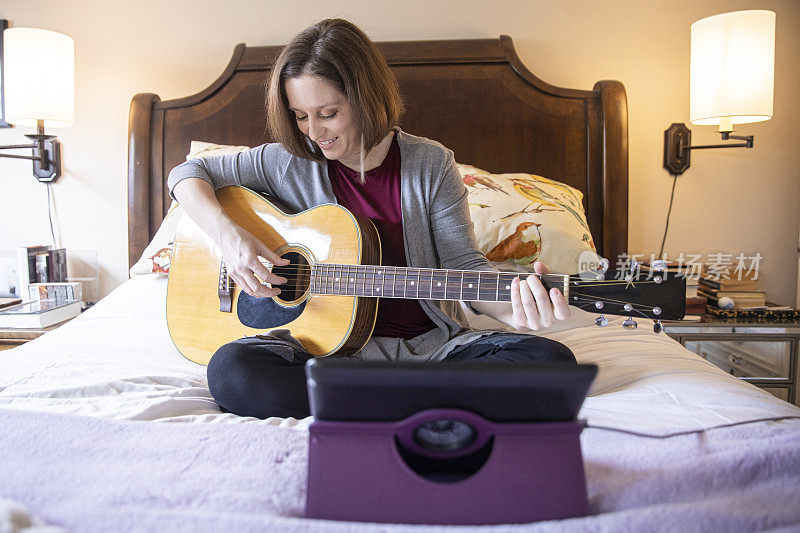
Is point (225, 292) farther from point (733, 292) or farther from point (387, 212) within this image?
point (733, 292)

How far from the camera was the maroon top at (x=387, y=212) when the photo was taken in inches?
51.9

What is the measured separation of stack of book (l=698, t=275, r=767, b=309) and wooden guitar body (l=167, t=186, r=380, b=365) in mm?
1356

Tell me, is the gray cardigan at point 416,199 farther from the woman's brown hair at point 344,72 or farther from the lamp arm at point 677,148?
the lamp arm at point 677,148

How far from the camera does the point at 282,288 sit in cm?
128

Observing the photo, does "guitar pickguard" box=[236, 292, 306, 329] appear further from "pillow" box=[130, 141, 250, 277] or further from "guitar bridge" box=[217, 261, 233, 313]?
"pillow" box=[130, 141, 250, 277]

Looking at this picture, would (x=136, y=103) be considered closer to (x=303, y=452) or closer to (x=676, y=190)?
(x=303, y=452)

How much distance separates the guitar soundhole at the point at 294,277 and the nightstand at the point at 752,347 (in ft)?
4.13

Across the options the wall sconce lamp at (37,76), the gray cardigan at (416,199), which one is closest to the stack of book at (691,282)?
the gray cardigan at (416,199)

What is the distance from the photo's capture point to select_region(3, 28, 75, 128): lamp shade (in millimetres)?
1965

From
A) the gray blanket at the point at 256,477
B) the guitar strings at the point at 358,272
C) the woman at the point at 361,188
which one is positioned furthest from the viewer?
the woman at the point at 361,188

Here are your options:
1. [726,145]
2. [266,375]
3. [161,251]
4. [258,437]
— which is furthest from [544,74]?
[258,437]

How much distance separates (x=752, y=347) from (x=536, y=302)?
127cm

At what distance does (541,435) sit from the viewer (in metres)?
0.57

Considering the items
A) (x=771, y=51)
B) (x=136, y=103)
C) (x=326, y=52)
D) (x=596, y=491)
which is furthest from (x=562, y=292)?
(x=136, y=103)
